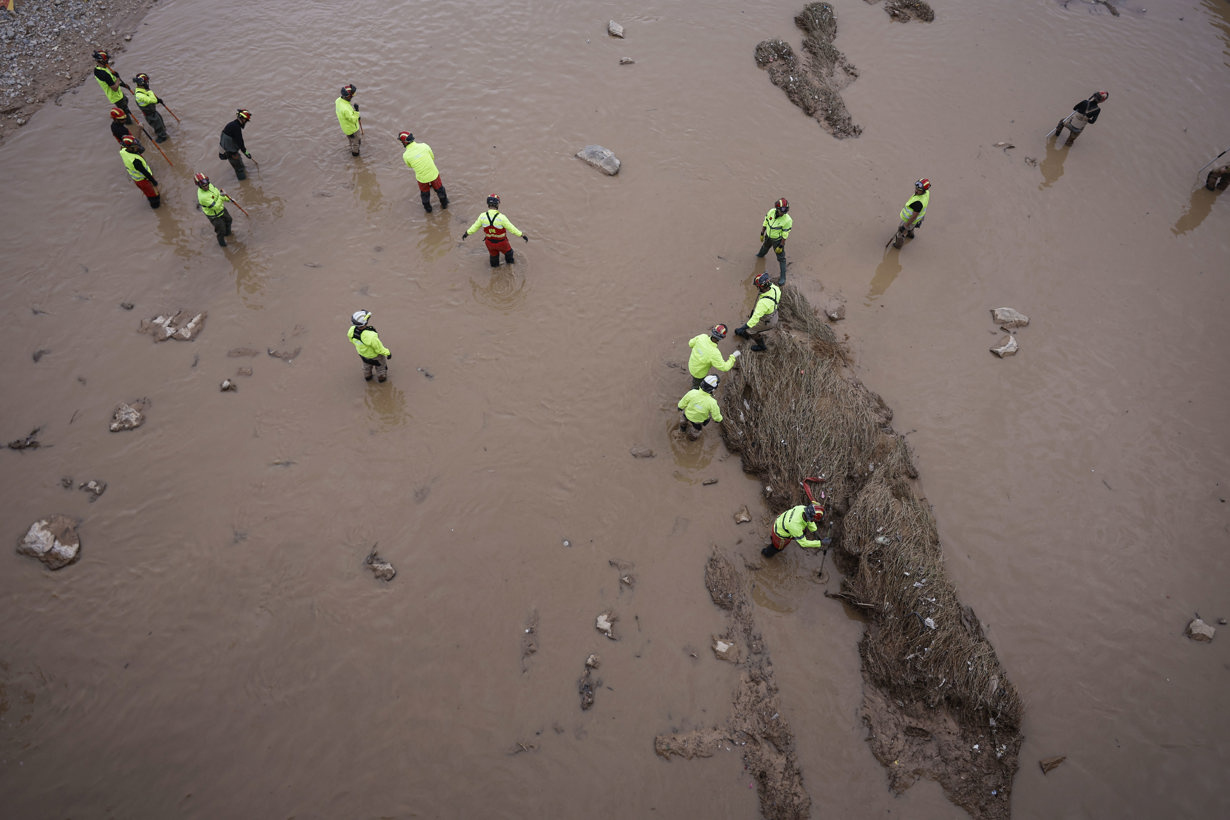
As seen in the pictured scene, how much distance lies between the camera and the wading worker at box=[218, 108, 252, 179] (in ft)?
38.9

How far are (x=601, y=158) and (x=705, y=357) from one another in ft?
22.1

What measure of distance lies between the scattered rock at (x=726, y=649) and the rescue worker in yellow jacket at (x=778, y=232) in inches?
277

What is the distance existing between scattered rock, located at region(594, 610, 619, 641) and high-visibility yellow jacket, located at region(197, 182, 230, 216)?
10.2 meters

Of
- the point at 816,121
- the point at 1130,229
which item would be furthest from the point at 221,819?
the point at 1130,229

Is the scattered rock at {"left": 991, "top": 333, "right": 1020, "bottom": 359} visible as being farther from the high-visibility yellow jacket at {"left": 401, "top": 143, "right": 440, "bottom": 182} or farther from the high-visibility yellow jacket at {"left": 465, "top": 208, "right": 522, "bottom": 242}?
the high-visibility yellow jacket at {"left": 401, "top": 143, "right": 440, "bottom": 182}

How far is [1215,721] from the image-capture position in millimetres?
7520

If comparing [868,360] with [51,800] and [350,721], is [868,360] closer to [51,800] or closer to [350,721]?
[350,721]

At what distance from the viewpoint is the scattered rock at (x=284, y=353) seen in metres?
10.3

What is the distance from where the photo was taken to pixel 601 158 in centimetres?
1341

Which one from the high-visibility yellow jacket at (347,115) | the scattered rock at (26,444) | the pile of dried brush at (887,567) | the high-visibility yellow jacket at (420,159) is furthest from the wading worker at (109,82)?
the pile of dried brush at (887,567)

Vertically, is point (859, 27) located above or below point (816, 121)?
above

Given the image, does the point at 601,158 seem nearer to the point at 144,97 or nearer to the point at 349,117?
the point at 349,117

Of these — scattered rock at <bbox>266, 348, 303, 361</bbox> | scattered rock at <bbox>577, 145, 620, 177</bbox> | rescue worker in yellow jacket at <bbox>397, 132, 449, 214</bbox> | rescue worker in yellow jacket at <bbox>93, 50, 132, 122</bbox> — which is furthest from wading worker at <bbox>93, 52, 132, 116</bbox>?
scattered rock at <bbox>577, 145, 620, 177</bbox>

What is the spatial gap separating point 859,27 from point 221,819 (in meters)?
21.8
